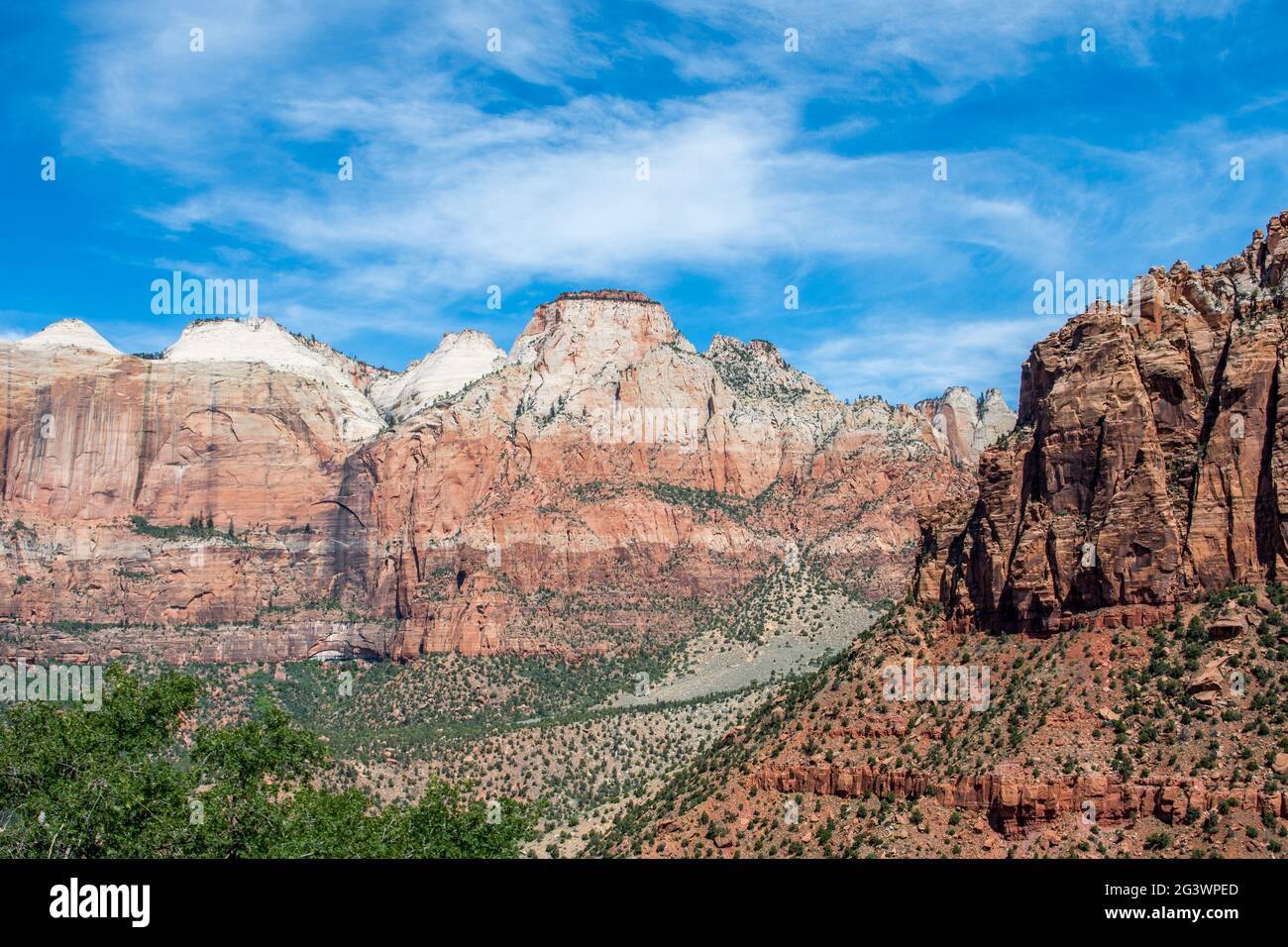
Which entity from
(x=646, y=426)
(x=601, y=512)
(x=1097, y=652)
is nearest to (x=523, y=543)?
(x=601, y=512)

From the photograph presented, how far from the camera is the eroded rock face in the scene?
58.9 metres

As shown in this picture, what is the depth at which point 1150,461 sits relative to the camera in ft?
201

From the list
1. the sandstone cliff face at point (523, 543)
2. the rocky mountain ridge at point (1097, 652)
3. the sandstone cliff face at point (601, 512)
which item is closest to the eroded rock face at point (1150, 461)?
the rocky mountain ridge at point (1097, 652)

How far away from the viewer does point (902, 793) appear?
194 ft

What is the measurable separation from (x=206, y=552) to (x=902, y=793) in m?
154

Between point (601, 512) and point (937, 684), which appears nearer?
point (937, 684)

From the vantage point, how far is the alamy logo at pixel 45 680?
125750 millimetres

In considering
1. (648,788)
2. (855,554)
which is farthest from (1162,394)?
(855,554)

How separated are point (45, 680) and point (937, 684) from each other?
10610 cm

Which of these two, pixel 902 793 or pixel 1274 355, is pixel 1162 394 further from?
pixel 902 793

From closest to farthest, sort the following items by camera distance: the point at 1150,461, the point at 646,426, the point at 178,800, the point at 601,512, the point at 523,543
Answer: the point at 178,800 < the point at 1150,461 < the point at 523,543 < the point at 601,512 < the point at 646,426

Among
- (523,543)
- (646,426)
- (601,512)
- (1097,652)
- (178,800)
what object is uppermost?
(646,426)
